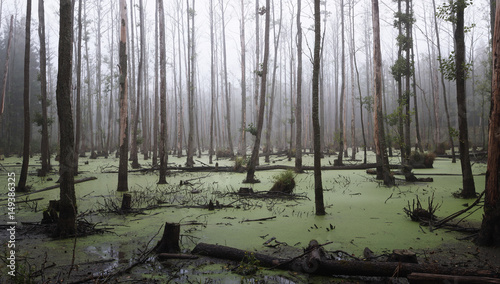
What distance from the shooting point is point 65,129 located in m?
3.55

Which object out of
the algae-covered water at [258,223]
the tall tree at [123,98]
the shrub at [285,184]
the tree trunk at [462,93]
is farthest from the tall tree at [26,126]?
the tree trunk at [462,93]

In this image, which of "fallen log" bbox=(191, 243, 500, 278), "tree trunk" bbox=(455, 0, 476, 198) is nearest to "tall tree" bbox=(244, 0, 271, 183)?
"tree trunk" bbox=(455, 0, 476, 198)

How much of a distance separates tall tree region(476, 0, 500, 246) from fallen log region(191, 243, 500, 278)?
1.25 metres

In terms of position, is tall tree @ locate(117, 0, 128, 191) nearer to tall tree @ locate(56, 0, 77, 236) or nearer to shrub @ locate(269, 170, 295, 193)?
tall tree @ locate(56, 0, 77, 236)

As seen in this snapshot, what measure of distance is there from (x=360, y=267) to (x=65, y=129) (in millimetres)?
3536

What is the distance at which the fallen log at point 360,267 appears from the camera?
85.9 inches

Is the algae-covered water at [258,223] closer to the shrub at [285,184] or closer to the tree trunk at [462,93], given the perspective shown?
the shrub at [285,184]

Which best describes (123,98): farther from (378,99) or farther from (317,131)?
(378,99)

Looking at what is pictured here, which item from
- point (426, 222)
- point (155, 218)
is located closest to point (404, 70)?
point (426, 222)

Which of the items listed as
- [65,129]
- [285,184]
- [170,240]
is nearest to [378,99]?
[285,184]

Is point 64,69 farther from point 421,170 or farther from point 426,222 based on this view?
point 421,170

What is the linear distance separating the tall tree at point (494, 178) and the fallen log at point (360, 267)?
4.11ft

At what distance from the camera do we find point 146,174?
1055 centimetres

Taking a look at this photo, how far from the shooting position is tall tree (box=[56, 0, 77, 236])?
3.52m
